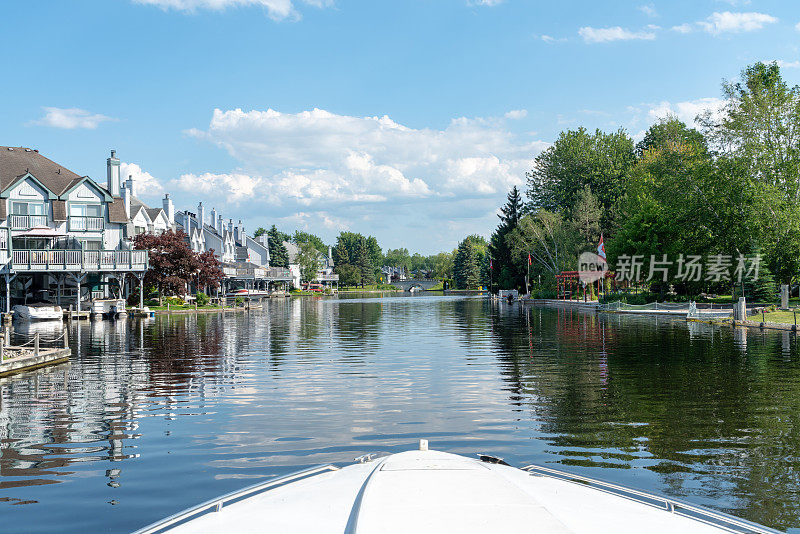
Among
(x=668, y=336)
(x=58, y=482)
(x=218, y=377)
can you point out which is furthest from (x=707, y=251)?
(x=58, y=482)

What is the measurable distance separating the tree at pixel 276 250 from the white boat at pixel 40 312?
105140 millimetres

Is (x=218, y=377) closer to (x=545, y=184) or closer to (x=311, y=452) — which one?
(x=311, y=452)

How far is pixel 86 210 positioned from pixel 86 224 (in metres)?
1.27

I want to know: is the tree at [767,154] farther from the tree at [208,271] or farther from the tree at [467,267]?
the tree at [467,267]

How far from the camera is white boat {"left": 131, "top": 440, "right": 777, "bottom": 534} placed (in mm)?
3730

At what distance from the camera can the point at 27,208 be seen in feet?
175

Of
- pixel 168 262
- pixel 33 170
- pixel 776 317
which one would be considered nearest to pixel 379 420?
pixel 776 317

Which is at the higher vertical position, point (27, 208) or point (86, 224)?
point (27, 208)

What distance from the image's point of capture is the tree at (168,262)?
6084cm

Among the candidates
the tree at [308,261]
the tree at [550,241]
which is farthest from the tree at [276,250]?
the tree at [550,241]

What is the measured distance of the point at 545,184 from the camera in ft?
326

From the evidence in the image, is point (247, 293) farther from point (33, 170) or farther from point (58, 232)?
point (58, 232)

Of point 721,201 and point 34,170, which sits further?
point 34,170

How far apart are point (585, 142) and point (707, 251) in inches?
1851
